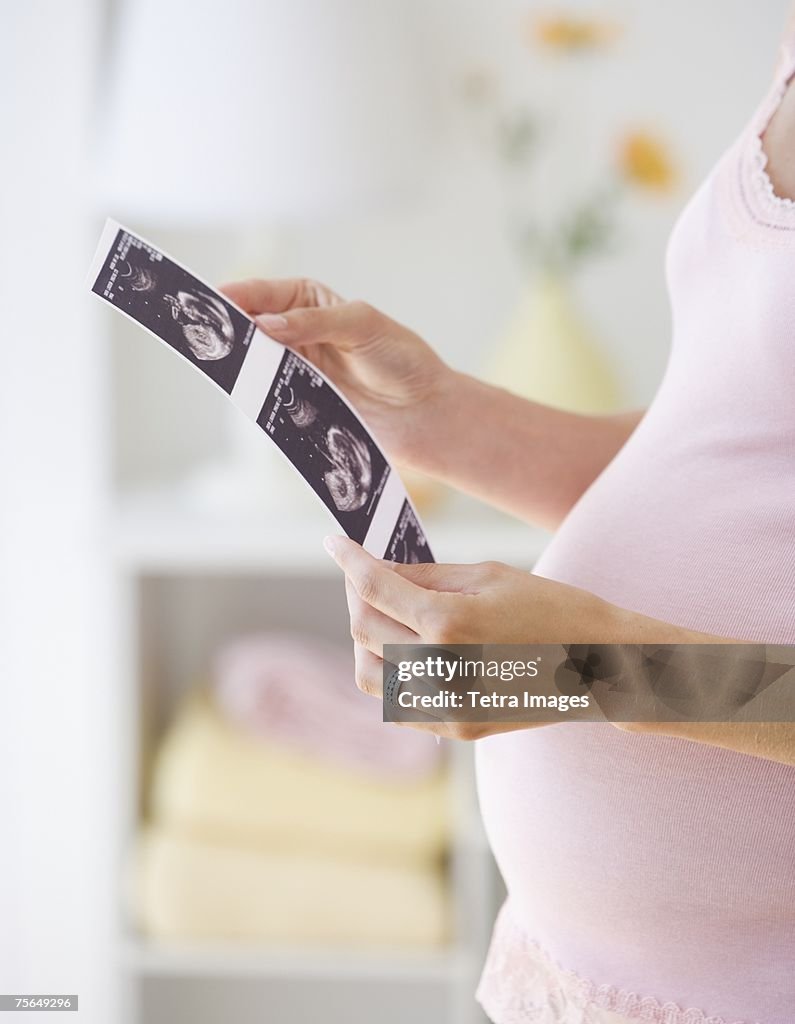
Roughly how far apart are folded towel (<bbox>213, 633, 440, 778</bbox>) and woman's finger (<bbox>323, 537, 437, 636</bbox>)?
3.08 ft

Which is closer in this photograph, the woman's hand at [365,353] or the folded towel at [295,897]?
the woman's hand at [365,353]

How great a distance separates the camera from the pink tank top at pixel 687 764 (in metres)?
0.64

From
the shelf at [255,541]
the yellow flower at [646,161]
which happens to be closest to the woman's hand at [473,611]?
the shelf at [255,541]

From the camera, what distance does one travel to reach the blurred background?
143cm

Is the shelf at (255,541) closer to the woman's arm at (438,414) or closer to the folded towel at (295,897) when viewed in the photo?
the folded towel at (295,897)

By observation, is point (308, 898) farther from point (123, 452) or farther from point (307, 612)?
point (123, 452)

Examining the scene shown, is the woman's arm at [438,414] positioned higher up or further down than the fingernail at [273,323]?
further down

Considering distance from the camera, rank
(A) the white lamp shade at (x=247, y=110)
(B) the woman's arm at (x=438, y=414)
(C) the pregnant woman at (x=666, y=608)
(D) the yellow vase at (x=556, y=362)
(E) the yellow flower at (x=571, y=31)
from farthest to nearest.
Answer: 1. (E) the yellow flower at (x=571, y=31)
2. (D) the yellow vase at (x=556, y=362)
3. (A) the white lamp shade at (x=247, y=110)
4. (B) the woman's arm at (x=438, y=414)
5. (C) the pregnant woman at (x=666, y=608)

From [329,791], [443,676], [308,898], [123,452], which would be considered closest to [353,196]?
[123,452]

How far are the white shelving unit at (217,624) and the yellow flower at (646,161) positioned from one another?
0.50m

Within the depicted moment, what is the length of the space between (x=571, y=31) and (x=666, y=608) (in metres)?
1.18

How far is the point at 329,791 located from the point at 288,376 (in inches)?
35.3

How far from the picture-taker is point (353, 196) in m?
1.45

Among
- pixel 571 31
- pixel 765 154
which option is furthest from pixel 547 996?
pixel 571 31
